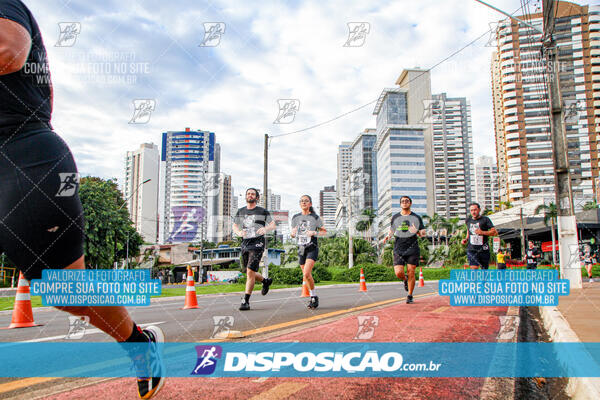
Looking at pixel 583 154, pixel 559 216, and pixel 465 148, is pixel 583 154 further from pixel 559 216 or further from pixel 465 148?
pixel 559 216

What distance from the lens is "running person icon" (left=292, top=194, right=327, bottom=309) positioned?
286 inches

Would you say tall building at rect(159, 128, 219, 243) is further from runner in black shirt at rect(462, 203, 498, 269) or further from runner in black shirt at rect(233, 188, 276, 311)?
runner in black shirt at rect(233, 188, 276, 311)

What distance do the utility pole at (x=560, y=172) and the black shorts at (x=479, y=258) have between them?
234 centimetres

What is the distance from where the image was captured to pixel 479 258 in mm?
8625

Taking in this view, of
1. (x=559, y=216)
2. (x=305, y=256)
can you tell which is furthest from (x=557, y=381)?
(x=559, y=216)

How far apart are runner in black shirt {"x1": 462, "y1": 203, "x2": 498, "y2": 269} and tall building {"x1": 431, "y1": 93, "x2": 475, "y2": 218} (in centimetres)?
17327

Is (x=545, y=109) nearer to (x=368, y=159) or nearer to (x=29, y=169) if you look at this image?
(x=368, y=159)

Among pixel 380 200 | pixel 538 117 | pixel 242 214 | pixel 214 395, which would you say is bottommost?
pixel 214 395

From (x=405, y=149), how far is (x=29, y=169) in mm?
158119

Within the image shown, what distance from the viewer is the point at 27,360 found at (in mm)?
3348

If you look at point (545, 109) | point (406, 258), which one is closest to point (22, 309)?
point (406, 258)

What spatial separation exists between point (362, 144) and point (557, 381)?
181 metres

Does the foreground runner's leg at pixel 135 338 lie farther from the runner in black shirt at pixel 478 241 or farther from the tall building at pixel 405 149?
the tall building at pixel 405 149

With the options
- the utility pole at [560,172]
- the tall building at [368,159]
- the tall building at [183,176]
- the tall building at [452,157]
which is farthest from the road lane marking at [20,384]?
the tall building at [452,157]
